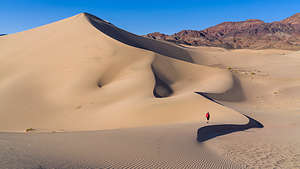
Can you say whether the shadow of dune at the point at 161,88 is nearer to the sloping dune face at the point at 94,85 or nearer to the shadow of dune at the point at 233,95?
the sloping dune face at the point at 94,85

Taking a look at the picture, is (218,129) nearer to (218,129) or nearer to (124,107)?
(218,129)

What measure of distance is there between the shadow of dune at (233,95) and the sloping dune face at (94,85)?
0.56m

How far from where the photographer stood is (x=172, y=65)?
2484cm

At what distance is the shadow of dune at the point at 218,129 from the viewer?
9625mm

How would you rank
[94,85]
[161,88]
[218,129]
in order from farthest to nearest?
[161,88] < [94,85] < [218,129]

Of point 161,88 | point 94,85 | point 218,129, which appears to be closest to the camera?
point 218,129

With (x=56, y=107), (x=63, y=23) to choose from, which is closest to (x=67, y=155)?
(x=56, y=107)

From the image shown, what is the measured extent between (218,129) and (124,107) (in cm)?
620

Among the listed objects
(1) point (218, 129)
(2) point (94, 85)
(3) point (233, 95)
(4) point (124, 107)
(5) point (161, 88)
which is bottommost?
(1) point (218, 129)

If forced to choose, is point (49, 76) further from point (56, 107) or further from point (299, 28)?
point (299, 28)

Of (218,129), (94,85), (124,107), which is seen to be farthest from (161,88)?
(218,129)

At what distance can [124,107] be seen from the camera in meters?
14.8

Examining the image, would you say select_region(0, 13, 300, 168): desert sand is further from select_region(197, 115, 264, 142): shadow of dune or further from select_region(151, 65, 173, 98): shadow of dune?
select_region(197, 115, 264, 142): shadow of dune

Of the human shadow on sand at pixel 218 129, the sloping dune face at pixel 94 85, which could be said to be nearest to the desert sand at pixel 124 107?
the sloping dune face at pixel 94 85
